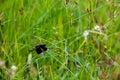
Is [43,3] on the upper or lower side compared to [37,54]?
upper

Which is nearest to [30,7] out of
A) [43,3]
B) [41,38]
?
[43,3]

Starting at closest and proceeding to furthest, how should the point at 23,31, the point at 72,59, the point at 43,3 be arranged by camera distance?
the point at 72,59 → the point at 23,31 → the point at 43,3

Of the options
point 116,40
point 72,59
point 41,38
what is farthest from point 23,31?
point 116,40

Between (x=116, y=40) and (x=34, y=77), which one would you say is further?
(x=116, y=40)

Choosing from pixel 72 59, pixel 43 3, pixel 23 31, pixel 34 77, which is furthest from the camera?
pixel 43 3

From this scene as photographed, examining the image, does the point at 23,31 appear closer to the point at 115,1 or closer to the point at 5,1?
the point at 5,1

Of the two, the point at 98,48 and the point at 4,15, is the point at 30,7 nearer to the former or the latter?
the point at 4,15
